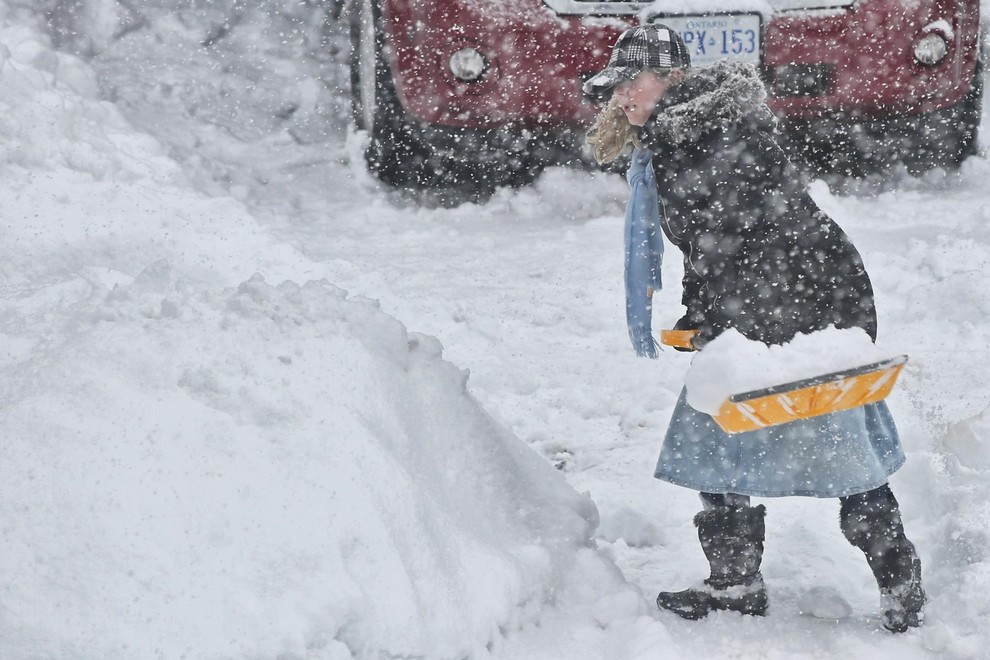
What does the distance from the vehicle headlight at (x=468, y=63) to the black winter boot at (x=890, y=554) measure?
3026mm

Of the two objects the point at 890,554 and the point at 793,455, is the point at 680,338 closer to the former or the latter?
the point at 793,455

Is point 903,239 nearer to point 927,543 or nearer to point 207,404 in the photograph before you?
point 927,543

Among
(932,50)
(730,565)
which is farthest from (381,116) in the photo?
(730,565)

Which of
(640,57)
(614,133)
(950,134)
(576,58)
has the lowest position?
(950,134)

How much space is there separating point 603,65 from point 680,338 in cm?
A: 268

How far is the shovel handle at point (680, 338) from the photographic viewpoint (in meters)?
2.72

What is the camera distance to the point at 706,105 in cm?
254

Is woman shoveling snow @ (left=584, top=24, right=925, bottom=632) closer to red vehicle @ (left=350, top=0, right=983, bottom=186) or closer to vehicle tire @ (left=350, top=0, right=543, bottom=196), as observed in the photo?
red vehicle @ (left=350, top=0, right=983, bottom=186)

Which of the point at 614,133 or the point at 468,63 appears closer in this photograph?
the point at 614,133

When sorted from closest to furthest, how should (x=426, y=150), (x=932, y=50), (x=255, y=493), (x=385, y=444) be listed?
1. (x=255, y=493)
2. (x=385, y=444)
3. (x=932, y=50)
4. (x=426, y=150)

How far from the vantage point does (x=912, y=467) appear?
138 inches

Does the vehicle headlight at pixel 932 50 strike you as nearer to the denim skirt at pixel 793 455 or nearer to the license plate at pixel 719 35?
the license plate at pixel 719 35

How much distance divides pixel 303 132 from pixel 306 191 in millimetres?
966

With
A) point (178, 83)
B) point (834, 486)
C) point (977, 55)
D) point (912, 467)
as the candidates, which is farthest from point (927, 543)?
point (178, 83)
